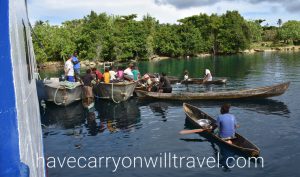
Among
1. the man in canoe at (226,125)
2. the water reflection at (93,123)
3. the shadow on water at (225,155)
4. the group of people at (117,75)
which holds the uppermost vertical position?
the group of people at (117,75)

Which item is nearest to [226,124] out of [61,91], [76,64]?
[61,91]

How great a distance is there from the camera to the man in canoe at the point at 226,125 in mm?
13031

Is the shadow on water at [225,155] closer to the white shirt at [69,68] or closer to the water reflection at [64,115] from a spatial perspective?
the water reflection at [64,115]

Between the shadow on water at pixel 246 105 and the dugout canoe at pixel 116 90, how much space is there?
1297mm

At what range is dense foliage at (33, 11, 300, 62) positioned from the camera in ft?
267

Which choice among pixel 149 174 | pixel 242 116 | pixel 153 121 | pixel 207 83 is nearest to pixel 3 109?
pixel 149 174

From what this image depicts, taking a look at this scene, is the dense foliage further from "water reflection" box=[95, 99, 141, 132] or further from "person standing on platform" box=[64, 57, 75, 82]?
"water reflection" box=[95, 99, 141, 132]

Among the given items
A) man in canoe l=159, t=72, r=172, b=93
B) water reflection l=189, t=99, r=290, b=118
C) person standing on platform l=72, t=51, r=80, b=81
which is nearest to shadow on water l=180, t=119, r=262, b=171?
water reflection l=189, t=99, r=290, b=118

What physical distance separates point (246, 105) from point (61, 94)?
1234 cm

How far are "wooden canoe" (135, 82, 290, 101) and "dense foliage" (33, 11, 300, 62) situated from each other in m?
56.1

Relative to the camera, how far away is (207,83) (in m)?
32.8

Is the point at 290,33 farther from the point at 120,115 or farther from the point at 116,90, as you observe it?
the point at 120,115

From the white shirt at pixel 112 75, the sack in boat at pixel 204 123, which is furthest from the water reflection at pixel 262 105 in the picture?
the white shirt at pixel 112 75

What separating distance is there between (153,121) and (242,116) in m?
5.09
